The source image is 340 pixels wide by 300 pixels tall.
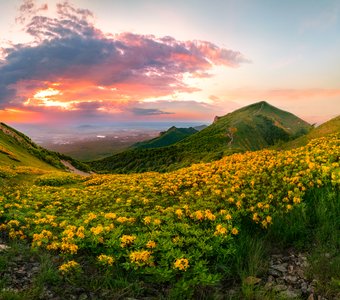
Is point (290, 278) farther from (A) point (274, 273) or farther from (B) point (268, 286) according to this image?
(B) point (268, 286)

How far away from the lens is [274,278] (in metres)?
7.32

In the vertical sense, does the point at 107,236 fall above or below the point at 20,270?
above

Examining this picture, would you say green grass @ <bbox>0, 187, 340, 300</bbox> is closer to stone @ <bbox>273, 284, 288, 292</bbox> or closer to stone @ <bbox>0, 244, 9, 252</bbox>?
stone @ <bbox>0, 244, 9, 252</bbox>

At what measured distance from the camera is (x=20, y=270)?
7.27m

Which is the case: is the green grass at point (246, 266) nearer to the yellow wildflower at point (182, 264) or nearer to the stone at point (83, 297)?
the stone at point (83, 297)

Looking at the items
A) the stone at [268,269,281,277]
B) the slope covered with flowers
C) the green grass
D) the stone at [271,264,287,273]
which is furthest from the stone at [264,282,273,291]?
the slope covered with flowers

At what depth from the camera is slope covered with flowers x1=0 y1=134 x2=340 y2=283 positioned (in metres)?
7.18

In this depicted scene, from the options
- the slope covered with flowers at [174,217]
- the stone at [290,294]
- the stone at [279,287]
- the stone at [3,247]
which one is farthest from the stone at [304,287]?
the stone at [3,247]

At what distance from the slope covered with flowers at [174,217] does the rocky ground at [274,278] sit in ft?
2.17

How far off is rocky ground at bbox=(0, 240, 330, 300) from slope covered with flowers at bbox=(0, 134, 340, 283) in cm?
66

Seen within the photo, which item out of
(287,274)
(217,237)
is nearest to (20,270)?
(217,237)

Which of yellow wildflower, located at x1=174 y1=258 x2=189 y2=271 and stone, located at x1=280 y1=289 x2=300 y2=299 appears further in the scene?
yellow wildflower, located at x1=174 y1=258 x2=189 y2=271

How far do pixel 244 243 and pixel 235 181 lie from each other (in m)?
4.05

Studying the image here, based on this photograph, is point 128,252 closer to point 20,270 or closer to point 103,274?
→ point 103,274
